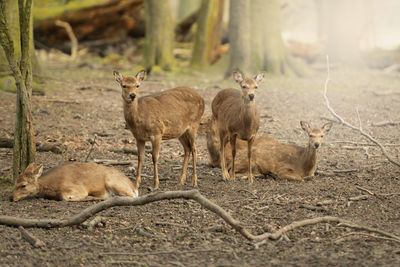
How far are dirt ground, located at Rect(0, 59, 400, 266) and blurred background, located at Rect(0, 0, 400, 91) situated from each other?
3.14 metres

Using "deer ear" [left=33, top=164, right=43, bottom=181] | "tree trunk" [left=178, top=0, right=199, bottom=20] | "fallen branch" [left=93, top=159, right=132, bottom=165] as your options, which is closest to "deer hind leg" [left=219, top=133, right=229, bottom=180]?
"fallen branch" [left=93, top=159, right=132, bottom=165]

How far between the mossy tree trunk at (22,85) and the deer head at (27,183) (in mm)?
278

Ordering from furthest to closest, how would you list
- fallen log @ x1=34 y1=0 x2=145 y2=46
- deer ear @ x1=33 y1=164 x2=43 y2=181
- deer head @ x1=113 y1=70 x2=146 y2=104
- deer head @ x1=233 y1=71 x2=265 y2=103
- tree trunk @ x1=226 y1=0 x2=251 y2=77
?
fallen log @ x1=34 y1=0 x2=145 y2=46 → tree trunk @ x1=226 y1=0 x2=251 y2=77 → deer head @ x1=233 y1=71 x2=265 y2=103 → deer head @ x1=113 y1=70 x2=146 y2=104 → deer ear @ x1=33 y1=164 x2=43 y2=181

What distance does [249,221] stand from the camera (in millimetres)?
6121

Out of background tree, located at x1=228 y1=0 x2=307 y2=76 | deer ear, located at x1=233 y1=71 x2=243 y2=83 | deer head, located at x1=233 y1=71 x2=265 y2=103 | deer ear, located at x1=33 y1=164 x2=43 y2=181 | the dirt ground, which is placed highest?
background tree, located at x1=228 y1=0 x2=307 y2=76

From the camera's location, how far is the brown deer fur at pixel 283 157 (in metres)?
8.38

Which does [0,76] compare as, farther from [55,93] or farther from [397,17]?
[397,17]

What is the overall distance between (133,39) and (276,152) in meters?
15.7

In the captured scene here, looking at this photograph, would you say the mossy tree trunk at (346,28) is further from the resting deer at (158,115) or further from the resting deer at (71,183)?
the resting deer at (71,183)

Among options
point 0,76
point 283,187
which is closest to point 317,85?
point 0,76

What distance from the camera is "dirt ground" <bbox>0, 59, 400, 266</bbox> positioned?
509 cm

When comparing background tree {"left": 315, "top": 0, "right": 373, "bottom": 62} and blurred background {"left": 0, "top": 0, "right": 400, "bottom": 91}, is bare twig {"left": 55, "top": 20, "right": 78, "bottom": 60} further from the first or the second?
background tree {"left": 315, "top": 0, "right": 373, "bottom": 62}

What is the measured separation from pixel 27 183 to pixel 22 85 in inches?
44.2

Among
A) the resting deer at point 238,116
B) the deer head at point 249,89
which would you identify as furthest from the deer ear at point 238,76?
the deer head at point 249,89
